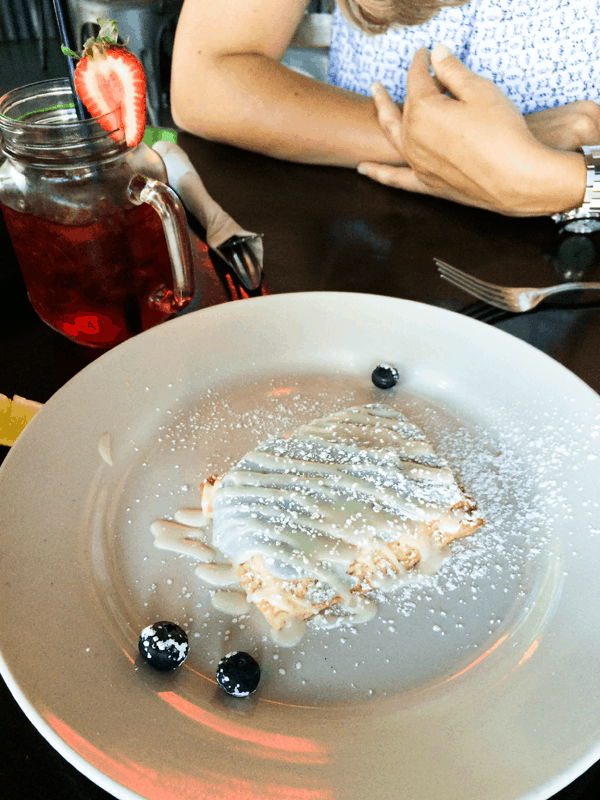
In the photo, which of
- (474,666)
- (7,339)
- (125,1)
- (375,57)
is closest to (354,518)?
(474,666)

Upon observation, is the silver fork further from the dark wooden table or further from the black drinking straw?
the black drinking straw

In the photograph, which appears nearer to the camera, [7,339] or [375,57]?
[7,339]

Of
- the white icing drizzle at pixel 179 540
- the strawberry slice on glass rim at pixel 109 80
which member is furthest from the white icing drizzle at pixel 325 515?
the strawberry slice on glass rim at pixel 109 80

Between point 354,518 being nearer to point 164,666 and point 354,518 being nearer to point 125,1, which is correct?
point 164,666

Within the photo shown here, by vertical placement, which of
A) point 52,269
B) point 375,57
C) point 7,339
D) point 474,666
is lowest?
point 474,666

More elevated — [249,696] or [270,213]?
[270,213]

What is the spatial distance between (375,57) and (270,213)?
2.49 ft

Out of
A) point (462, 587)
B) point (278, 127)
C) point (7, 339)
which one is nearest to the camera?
point (462, 587)

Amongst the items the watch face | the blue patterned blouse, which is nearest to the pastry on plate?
the watch face

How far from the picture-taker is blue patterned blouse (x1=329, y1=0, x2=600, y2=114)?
4.88 feet

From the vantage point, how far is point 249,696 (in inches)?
22.1

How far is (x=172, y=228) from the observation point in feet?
2.67

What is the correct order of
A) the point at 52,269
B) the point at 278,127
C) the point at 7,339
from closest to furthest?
the point at 52,269, the point at 7,339, the point at 278,127

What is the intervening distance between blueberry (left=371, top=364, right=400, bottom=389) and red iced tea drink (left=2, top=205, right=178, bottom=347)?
335 millimetres
